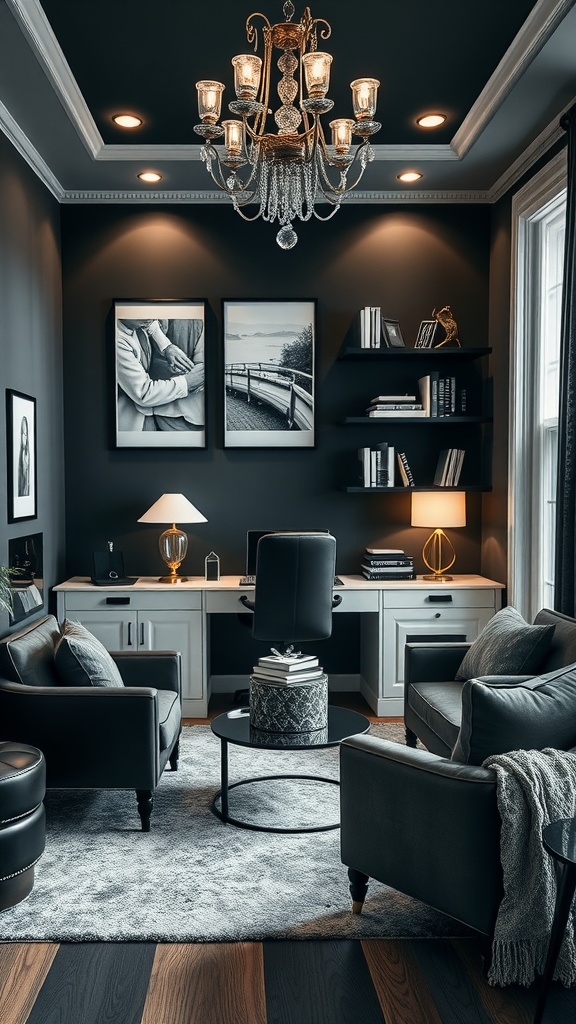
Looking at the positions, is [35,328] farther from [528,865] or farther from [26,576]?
[528,865]

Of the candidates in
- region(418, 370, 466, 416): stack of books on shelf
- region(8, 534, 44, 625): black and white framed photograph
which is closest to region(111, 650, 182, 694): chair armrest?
region(8, 534, 44, 625): black and white framed photograph

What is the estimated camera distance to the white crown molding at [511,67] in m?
3.08

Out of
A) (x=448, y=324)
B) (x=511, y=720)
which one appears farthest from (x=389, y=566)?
(x=511, y=720)

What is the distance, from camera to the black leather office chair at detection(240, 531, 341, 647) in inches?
144

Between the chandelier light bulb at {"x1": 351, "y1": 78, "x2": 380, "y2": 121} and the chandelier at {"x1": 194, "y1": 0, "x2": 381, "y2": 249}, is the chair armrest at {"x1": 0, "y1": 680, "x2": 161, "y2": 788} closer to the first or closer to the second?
the chandelier at {"x1": 194, "y1": 0, "x2": 381, "y2": 249}

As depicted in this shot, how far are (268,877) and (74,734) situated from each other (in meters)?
0.87

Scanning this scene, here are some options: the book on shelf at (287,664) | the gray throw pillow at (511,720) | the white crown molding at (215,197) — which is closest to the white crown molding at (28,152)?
the white crown molding at (215,197)

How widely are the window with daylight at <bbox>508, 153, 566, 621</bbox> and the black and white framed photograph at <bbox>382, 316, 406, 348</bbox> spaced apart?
65 centimetres

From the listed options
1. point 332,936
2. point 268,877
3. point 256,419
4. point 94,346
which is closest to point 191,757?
point 268,877

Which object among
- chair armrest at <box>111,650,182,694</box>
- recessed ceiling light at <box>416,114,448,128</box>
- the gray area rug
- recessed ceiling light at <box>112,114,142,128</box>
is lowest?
the gray area rug

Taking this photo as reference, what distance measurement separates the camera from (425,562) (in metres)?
5.05

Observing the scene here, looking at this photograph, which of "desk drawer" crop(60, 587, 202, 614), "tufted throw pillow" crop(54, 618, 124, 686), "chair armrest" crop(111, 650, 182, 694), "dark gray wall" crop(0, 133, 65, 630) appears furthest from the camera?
"desk drawer" crop(60, 587, 202, 614)

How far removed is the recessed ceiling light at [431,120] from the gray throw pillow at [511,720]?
2992 millimetres

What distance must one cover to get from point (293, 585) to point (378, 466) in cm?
144
